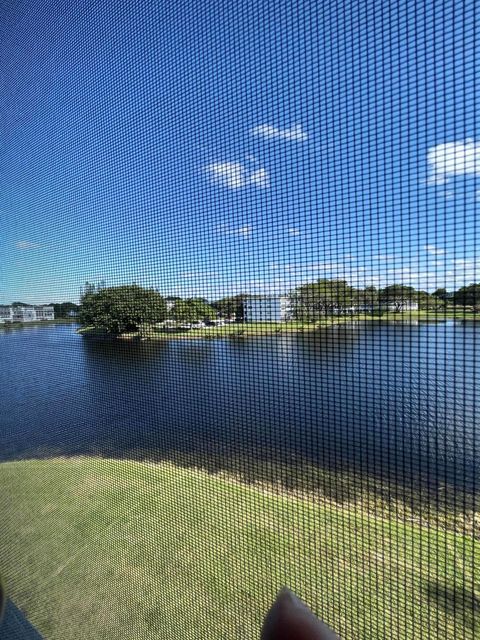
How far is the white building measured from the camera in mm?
1844

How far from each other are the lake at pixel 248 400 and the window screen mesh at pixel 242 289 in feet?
0.10

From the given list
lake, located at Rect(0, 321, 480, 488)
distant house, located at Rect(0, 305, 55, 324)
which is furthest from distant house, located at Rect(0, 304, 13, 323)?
lake, located at Rect(0, 321, 480, 488)

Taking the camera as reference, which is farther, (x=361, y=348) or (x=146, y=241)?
(x=146, y=241)

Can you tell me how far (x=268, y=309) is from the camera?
1.90 metres

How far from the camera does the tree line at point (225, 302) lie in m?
1.35

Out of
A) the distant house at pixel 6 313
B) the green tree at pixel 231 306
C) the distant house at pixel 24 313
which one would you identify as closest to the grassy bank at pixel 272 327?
the green tree at pixel 231 306

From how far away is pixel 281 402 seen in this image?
201cm

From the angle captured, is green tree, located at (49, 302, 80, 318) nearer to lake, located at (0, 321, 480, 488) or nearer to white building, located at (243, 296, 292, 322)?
lake, located at (0, 321, 480, 488)

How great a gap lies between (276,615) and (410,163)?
125 cm

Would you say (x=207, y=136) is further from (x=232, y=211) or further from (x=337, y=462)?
(x=337, y=462)

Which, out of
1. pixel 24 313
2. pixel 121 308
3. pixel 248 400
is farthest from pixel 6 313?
pixel 248 400

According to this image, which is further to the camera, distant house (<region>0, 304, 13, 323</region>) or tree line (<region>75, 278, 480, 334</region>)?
distant house (<region>0, 304, 13, 323</region>)

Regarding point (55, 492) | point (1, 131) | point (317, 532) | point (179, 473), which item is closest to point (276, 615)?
point (317, 532)

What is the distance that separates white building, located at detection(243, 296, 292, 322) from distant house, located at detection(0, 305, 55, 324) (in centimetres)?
151
